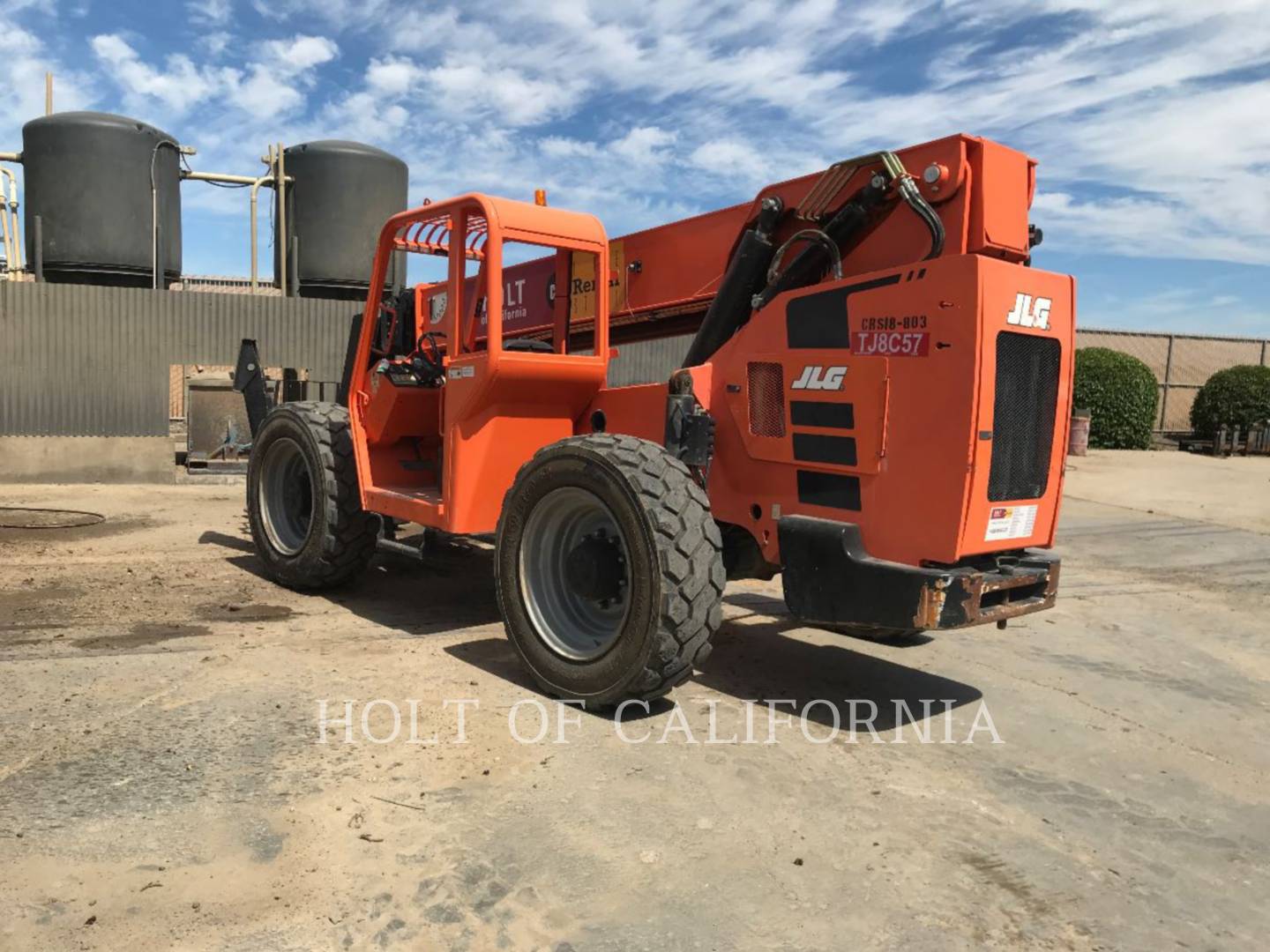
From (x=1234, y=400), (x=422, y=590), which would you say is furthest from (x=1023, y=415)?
(x=1234, y=400)

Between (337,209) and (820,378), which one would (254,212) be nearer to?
(337,209)

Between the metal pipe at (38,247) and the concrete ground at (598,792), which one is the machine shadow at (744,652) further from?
the metal pipe at (38,247)

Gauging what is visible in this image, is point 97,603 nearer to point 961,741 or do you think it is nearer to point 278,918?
point 278,918

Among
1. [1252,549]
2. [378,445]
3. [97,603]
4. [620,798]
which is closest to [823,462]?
[620,798]

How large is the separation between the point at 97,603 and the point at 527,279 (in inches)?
140

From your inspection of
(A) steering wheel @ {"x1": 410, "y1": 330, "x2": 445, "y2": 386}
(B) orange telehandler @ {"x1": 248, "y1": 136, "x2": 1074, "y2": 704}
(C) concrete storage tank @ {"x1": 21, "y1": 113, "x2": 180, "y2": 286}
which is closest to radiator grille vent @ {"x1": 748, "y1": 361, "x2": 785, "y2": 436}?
(B) orange telehandler @ {"x1": 248, "y1": 136, "x2": 1074, "y2": 704}

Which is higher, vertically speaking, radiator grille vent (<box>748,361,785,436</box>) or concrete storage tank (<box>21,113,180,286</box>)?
concrete storage tank (<box>21,113,180,286</box>)

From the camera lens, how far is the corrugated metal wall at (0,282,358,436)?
13008 millimetres

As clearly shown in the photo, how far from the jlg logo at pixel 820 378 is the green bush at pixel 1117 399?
2042 cm

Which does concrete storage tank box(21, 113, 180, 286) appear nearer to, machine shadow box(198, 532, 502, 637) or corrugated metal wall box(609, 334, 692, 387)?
corrugated metal wall box(609, 334, 692, 387)

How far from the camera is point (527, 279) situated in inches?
269

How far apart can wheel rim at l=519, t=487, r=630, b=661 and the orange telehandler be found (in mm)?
13

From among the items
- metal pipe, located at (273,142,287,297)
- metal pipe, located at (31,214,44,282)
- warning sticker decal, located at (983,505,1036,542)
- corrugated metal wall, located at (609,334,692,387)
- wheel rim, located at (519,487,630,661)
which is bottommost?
wheel rim, located at (519,487,630,661)

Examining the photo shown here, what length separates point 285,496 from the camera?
748 cm
